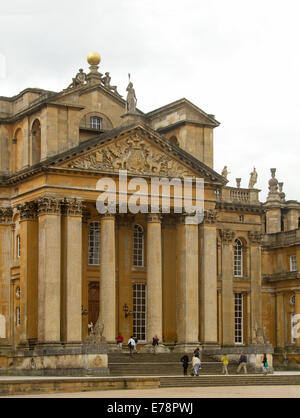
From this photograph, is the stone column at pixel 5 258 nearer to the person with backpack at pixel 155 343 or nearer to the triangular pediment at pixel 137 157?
the triangular pediment at pixel 137 157

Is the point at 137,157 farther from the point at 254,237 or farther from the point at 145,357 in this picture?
the point at 254,237

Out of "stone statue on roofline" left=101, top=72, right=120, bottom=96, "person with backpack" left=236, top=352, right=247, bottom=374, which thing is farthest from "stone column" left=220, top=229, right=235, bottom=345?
"stone statue on roofline" left=101, top=72, right=120, bottom=96

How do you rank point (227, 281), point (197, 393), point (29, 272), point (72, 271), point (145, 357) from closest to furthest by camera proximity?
point (197, 393) → point (72, 271) → point (145, 357) → point (29, 272) → point (227, 281)

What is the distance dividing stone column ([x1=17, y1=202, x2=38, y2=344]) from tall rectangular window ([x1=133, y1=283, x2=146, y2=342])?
22.9 ft

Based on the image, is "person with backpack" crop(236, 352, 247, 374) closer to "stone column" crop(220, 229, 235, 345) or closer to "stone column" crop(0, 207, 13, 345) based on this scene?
"stone column" crop(220, 229, 235, 345)

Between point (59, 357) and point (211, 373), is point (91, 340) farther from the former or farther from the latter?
point (211, 373)

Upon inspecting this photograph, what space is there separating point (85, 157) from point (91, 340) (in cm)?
1010

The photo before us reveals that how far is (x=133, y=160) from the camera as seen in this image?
181 ft

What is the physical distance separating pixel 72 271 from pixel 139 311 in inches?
292

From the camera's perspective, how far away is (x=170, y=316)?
58.1 metres

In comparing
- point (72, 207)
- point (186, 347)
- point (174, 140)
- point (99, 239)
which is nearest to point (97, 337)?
point (72, 207)
